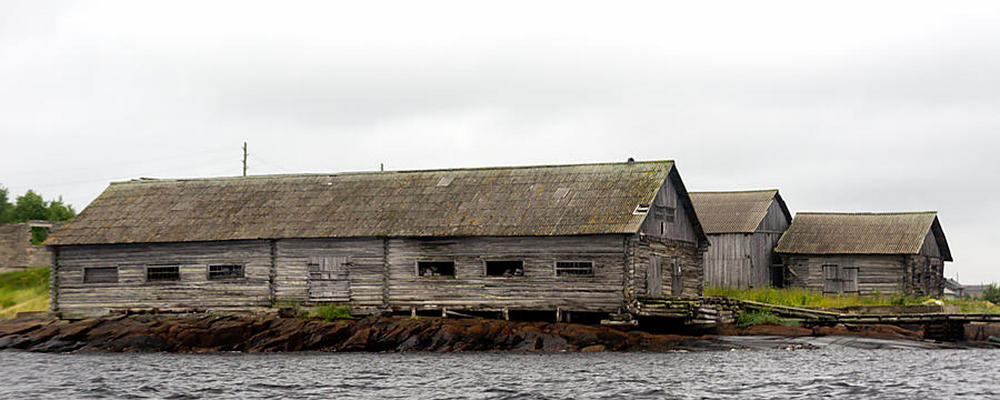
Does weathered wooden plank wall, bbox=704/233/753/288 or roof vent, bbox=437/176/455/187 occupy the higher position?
roof vent, bbox=437/176/455/187

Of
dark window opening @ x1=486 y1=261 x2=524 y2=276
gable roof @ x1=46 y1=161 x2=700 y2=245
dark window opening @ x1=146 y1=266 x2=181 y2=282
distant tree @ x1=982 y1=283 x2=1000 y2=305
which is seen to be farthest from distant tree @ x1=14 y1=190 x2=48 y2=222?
distant tree @ x1=982 y1=283 x2=1000 y2=305

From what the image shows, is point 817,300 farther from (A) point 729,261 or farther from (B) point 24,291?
(B) point 24,291

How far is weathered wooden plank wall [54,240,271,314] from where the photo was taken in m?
48.1

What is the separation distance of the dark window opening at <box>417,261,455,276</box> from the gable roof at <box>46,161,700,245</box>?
→ 4.11 ft

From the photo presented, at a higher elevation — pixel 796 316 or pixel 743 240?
pixel 743 240

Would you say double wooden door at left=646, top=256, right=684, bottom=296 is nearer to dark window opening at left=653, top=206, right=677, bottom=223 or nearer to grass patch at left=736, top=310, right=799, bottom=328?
dark window opening at left=653, top=206, right=677, bottom=223

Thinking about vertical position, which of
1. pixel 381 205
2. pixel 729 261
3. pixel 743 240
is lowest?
pixel 729 261

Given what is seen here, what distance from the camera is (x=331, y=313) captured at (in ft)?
150

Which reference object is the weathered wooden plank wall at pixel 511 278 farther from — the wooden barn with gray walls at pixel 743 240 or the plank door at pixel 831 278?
the plank door at pixel 831 278

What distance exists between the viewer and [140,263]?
49.4 metres

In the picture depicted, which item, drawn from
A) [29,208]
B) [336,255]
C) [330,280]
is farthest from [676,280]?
[29,208]

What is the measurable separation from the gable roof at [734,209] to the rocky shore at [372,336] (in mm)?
16717

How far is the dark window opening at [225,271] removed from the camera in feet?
159

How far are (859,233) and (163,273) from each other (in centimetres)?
3198
